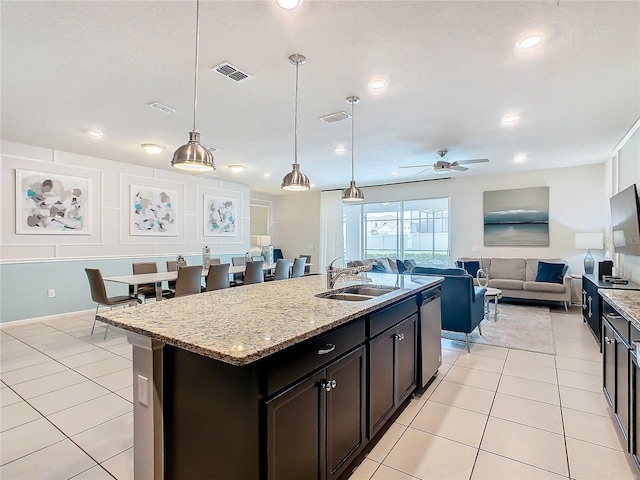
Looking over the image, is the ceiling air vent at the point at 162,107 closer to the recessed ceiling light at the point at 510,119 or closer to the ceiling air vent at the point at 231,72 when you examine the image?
the ceiling air vent at the point at 231,72

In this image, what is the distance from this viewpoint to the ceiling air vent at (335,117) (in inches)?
146

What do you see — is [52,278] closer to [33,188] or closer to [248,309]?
[33,188]

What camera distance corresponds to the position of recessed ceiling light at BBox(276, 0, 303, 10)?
1.93m

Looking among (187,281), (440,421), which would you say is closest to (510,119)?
(440,421)

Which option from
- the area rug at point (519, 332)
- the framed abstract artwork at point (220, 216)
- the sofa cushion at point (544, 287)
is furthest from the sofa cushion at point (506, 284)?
the framed abstract artwork at point (220, 216)

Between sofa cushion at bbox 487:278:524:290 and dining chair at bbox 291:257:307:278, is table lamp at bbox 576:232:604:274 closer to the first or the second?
sofa cushion at bbox 487:278:524:290

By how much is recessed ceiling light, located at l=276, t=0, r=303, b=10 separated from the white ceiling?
0.22ft

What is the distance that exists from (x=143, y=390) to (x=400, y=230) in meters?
7.58

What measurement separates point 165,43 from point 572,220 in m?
7.32

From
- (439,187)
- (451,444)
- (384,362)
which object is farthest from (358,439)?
(439,187)

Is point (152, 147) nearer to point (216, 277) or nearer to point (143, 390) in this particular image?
point (216, 277)

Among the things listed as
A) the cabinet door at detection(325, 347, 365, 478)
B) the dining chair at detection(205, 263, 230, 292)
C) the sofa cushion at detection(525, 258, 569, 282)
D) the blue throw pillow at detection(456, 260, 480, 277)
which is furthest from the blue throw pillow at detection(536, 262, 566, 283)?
the cabinet door at detection(325, 347, 365, 478)

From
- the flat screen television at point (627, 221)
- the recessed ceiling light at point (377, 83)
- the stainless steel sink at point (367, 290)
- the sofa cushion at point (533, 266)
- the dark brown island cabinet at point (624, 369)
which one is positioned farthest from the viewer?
the sofa cushion at point (533, 266)

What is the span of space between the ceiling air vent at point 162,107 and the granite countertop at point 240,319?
2.24m
